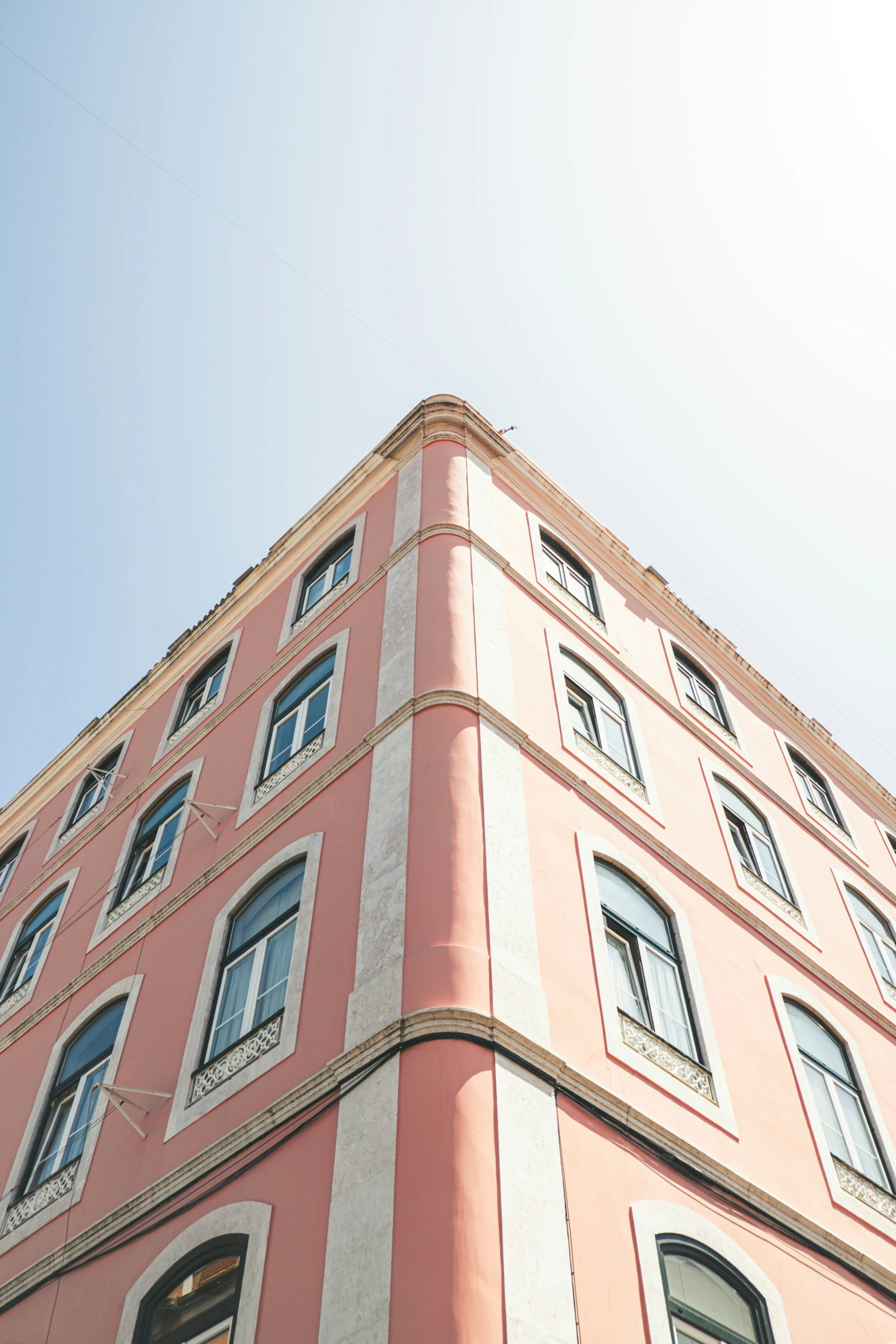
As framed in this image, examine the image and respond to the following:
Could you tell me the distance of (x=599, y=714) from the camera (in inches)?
520

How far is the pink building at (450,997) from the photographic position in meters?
7.20

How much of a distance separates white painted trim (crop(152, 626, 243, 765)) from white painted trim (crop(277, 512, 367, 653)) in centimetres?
114

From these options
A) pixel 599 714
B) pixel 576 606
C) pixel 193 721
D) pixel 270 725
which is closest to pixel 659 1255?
pixel 599 714

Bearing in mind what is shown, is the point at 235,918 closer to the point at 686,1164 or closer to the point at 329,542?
the point at 686,1164

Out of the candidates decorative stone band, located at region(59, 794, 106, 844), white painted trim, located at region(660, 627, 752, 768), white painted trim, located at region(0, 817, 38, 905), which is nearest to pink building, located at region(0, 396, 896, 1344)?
white painted trim, located at region(660, 627, 752, 768)

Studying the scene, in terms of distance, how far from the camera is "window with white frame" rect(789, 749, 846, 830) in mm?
17531

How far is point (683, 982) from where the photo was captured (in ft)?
34.1

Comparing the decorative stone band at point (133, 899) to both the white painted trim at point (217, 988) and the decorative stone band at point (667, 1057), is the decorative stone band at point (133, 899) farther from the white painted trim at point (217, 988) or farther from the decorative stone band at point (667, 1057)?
the decorative stone band at point (667, 1057)

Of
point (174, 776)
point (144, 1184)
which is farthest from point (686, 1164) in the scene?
point (174, 776)

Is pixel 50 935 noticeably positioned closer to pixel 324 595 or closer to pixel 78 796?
pixel 78 796

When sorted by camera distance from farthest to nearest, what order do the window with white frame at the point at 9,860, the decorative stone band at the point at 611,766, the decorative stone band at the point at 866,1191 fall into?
the window with white frame at the point at 9,860 < the decorative stone band at the point at 611,766 < the decorative stone band at the point at 866,1191

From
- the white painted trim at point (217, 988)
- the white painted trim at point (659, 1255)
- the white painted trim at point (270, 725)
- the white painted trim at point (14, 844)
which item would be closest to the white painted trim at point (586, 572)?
the white painted trim at point (270, 725)

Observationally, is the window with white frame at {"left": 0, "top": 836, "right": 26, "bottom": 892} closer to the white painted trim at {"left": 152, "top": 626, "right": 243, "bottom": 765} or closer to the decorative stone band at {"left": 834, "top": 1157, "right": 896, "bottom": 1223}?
the white painted trim at {"left": 152, "top": 626, "right": 243, "bottom": 765}

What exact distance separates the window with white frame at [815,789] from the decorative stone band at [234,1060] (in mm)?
10421
